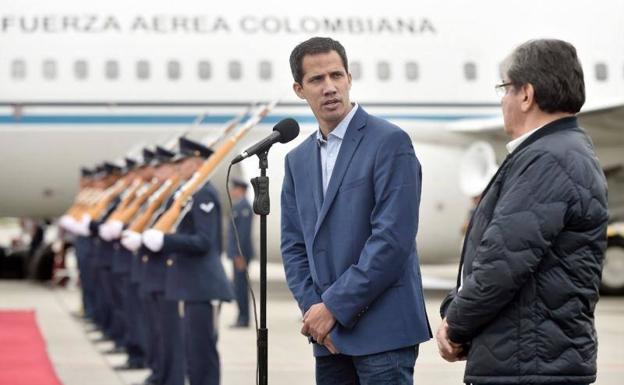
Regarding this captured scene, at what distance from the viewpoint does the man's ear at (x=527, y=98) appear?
3.17 meters

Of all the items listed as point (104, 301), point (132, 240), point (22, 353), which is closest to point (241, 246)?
point (104, 301)

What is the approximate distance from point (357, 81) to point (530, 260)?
12.1 m

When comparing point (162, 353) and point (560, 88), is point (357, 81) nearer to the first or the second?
point (162, 353)

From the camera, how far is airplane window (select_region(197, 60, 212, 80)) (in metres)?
14.7

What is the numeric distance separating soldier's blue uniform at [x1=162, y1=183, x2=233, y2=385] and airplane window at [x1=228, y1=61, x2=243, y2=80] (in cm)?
813

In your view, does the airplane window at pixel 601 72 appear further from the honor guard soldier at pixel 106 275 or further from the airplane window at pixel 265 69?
the honor guard soldier at pixel 106 275

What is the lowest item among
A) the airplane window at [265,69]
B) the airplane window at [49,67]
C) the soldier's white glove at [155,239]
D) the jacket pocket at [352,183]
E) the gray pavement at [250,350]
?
the gray pavement at [250,350]

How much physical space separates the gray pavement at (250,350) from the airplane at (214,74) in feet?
5.57

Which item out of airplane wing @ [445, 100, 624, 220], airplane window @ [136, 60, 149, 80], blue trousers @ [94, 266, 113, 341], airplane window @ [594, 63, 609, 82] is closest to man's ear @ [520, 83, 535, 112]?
blue trousers @ [94, 266, 113, 341]

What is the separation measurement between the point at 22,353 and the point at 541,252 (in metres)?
6.58

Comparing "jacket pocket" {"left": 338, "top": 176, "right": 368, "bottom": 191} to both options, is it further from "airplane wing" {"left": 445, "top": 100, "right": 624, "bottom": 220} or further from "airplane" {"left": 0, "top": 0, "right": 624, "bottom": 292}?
"airplane" {"left": 0, "top": 0, "right": 624, "bottom": 292}

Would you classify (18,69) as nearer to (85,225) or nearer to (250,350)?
(85,225)

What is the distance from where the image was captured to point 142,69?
1451cm

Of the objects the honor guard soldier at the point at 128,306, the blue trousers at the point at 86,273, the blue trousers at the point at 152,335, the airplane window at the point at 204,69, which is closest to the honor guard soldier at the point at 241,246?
the blue trousers at the point at 86,273
